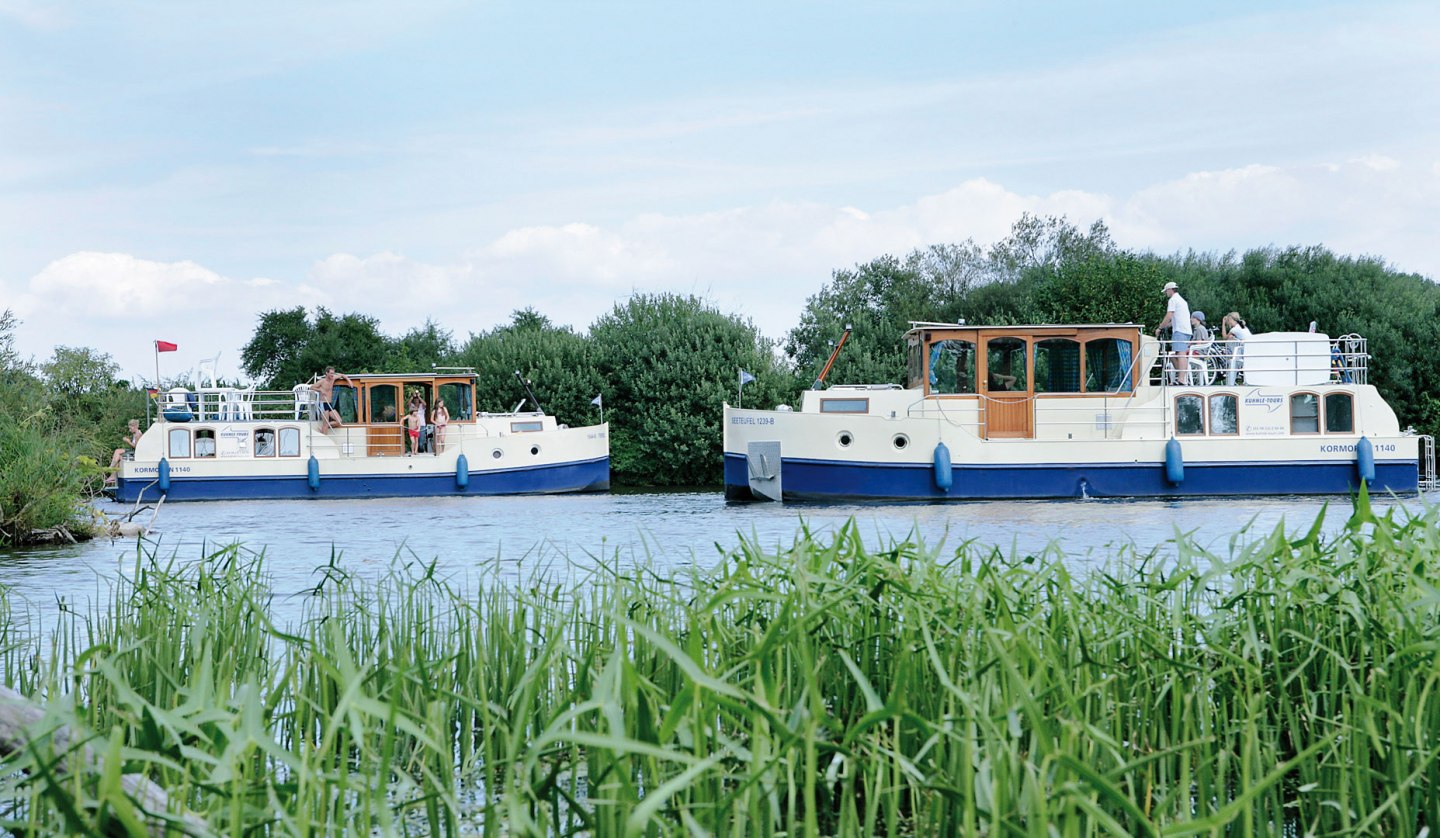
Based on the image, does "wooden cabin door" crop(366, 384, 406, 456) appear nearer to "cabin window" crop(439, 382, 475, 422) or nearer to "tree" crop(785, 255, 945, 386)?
"cabin window" crop(439, 382, 475, 422)

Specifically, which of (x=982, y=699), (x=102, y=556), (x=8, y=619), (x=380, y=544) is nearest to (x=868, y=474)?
(x=380, y=544)

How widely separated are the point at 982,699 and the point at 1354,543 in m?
2.16

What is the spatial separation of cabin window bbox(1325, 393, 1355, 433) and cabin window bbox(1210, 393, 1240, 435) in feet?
4.66

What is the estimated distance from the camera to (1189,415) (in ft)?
69.3

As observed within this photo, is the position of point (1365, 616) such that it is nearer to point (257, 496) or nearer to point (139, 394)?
point (257, 496)

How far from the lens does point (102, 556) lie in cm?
1231

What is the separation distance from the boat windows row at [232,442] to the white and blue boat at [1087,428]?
426 inches

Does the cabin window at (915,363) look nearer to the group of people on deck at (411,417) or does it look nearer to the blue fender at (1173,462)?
the blue fender at (1173,462)

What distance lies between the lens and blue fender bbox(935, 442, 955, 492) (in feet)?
67.1

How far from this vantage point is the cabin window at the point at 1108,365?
20922 millimetres

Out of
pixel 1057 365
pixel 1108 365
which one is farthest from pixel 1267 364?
pixel 1057 365

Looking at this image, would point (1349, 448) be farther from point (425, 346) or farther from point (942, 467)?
point (425, 346)

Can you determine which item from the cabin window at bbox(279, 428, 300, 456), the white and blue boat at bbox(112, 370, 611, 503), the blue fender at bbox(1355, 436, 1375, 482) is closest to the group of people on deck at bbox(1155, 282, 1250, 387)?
the blue fender at bbox(1355, 436, 1375, 482)

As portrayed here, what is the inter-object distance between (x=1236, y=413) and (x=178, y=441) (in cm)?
1975
